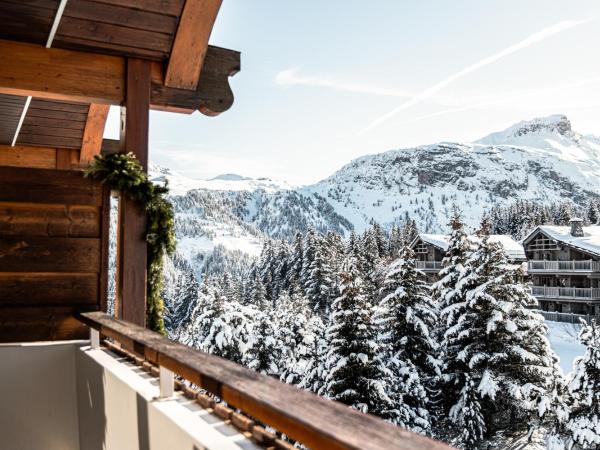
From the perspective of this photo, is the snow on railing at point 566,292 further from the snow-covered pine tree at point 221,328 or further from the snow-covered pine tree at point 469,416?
the snow-covered pine tree at point 221,328

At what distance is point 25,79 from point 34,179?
875mm

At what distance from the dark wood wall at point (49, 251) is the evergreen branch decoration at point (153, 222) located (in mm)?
281

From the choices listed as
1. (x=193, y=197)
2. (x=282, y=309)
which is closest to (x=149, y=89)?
(x=282, y=309)

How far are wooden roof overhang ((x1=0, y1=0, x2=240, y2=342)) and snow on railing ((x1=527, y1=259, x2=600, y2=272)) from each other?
25251 mm

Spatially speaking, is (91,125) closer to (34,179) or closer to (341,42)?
(34,179)

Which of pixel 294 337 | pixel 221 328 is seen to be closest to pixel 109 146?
pixel 221 328

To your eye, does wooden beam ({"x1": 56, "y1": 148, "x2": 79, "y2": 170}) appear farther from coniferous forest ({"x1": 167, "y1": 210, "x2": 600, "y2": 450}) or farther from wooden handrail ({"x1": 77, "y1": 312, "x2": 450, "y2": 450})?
coniferous forest ({"x1": 167, "y1": 210, "x2": 600, "y2": 450})

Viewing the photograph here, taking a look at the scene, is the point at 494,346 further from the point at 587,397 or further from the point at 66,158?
the point at 66,158

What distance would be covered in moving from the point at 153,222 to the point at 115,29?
1.30 meters

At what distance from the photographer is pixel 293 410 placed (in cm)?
82

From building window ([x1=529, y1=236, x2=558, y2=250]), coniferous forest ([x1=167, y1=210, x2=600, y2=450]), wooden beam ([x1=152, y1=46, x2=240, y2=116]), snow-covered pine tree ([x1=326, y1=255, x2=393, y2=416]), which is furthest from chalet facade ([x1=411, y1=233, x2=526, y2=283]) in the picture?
wooden beam ([x1=152, y1=46, x2=240, y2=116])

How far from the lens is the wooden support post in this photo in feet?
11.5

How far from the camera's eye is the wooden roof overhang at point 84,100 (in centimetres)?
301

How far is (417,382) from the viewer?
542 inches
